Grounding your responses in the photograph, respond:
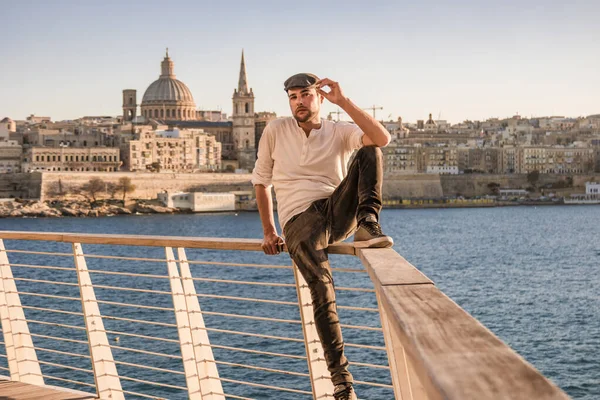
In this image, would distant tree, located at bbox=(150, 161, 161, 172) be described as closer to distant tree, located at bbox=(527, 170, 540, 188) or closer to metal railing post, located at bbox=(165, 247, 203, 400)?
distant tree, located at bbox=(527, 170, 540, 188)

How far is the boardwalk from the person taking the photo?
2621 millimetres

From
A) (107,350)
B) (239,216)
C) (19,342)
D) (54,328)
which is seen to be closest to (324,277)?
(107,350)

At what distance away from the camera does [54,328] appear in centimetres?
1453

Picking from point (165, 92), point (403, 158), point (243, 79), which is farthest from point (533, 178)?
point (165, 92)

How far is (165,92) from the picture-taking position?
80.6 metres

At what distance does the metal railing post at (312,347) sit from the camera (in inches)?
80.0

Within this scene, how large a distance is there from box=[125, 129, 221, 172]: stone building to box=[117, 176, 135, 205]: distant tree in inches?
285

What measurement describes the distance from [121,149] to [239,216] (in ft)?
46.3

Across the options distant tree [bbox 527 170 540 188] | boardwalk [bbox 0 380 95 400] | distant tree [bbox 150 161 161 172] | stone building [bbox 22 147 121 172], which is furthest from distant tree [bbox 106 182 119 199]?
boardwalk [bbox 0 380 95 400]

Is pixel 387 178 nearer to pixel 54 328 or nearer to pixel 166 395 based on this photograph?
pixel 54 328

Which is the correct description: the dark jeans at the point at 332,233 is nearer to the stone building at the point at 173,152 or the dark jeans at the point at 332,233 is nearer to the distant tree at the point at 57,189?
the distant tree at the point at 57,189

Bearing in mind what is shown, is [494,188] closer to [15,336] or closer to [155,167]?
[155,167]

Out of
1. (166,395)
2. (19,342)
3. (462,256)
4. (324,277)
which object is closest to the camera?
(324,277)

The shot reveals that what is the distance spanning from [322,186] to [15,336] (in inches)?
51.0
